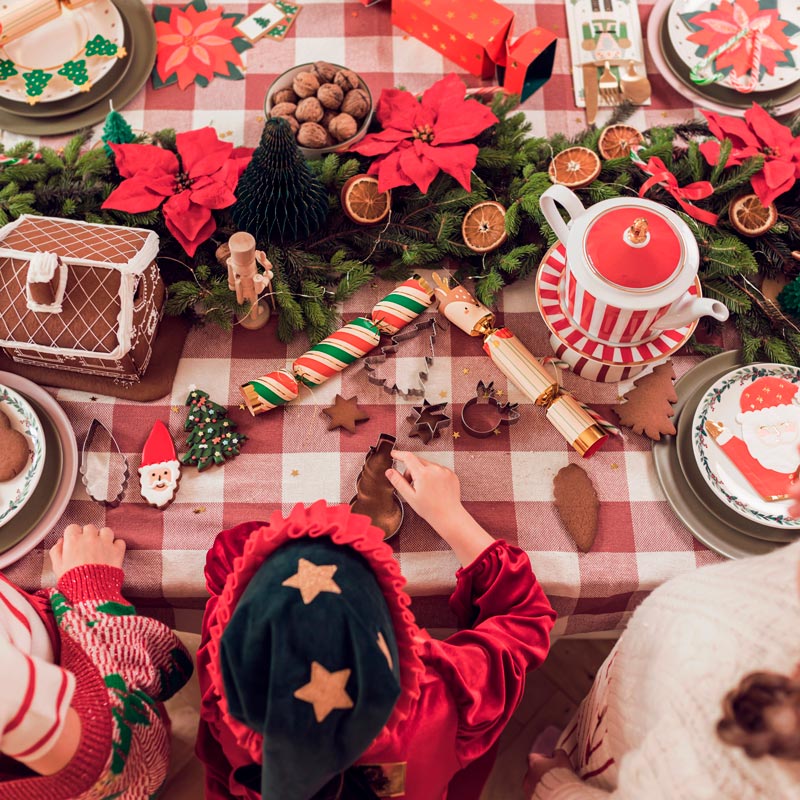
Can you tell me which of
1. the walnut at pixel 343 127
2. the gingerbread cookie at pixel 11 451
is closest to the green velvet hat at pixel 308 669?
the gingerbread cookie at pixel 11 451

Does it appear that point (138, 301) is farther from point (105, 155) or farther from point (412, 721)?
point (412, 721)

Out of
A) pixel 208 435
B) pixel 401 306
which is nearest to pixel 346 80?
pixel 401 306

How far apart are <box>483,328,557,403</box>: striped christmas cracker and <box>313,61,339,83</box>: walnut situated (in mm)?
514

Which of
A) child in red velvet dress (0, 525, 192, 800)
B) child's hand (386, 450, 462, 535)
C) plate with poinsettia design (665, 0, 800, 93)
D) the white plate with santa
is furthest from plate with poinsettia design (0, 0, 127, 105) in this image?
the white plate with santa

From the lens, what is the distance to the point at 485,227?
3.77ft

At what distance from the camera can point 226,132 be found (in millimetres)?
1253

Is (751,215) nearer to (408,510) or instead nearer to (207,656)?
(408,510)

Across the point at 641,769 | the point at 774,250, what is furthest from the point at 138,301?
the point at 774,250

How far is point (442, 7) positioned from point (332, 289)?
0.54 metres

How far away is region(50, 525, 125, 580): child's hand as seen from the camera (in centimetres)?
100

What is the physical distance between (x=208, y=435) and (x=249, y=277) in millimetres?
250

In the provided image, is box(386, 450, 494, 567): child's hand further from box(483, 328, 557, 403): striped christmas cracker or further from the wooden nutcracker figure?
the wooden nutcracker figure

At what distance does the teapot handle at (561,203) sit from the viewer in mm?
975

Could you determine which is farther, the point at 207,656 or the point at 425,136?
the point at 425,136
